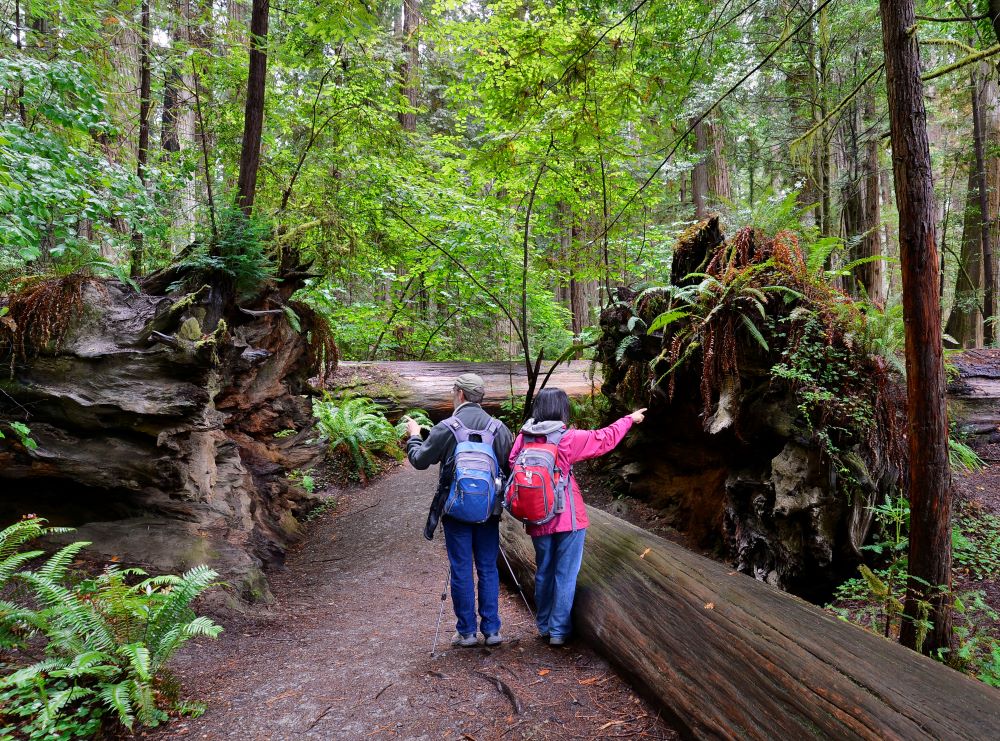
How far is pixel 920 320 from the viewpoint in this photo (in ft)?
10.6

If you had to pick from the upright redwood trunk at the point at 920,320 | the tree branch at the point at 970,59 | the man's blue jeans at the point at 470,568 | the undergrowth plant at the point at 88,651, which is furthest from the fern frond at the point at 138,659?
the tree branch at the point at 970,59

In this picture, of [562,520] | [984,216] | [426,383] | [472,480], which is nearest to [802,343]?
[562,520]

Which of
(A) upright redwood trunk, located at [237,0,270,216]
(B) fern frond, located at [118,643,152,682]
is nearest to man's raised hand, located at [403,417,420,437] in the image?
(B) fern frond, located at [118,643,152,682]

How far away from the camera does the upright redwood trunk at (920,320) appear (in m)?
3.22

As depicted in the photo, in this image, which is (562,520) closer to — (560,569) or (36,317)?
(560,569)

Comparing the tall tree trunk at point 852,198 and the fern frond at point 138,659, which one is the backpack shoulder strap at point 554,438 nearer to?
the fern frond at point 138,659

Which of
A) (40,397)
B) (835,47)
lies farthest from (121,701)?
(835,47)

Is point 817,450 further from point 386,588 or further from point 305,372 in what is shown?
point 305,372

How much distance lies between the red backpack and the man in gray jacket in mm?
227

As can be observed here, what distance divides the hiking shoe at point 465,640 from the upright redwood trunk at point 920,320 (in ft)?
9.99

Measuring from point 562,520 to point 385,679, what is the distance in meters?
1.70

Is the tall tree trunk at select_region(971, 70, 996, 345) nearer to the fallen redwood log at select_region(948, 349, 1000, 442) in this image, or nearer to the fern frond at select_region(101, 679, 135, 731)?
the fallen redwood log at select_region(948, 349, 1000, 442)

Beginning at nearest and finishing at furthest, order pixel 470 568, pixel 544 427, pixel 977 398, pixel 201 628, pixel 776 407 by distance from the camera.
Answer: pixel 201 628
pixel 544 427
pixel 470 568
pixel 776 407
pixel 977 398

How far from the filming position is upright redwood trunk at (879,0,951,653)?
322 centimetres
